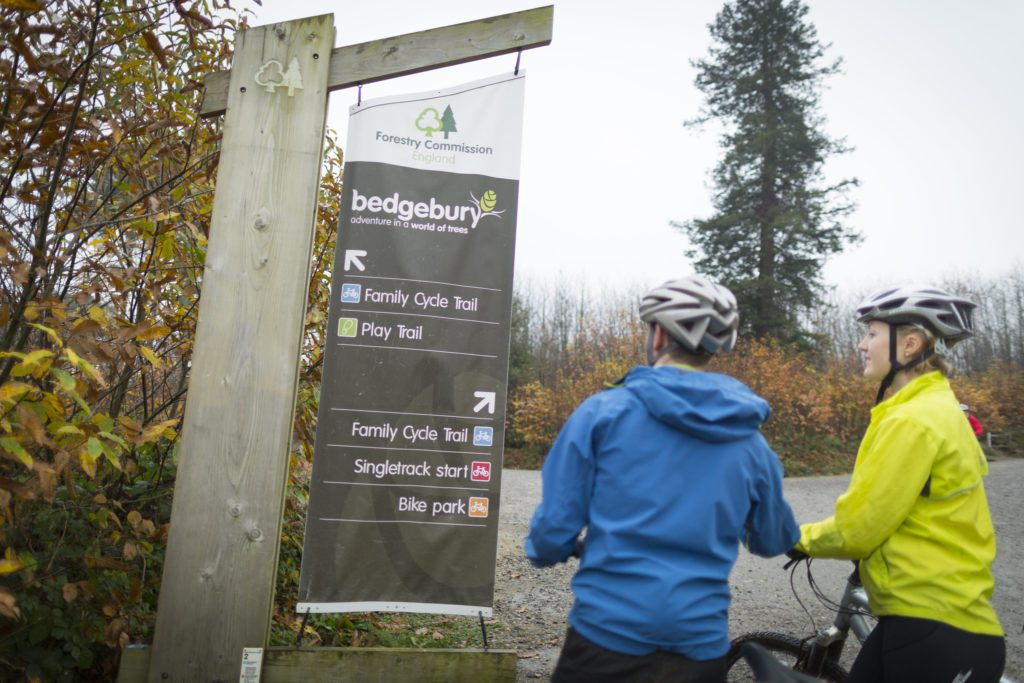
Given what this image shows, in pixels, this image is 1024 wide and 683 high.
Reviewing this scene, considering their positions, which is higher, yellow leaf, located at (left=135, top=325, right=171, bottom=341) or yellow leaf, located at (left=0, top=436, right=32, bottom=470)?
yellow leaf, located at (left=135, top=325, right=171, bottom=341)

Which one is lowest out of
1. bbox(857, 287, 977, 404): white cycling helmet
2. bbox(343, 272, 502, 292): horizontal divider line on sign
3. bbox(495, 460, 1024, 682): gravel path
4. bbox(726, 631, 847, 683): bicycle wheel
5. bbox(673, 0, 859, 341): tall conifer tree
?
bbox(495, 460, 1024, 682): gravel path

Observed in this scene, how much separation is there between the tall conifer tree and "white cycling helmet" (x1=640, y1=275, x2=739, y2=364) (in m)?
21.4

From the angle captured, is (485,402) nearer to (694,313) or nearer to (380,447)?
(380,447)

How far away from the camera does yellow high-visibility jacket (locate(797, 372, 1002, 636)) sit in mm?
2219

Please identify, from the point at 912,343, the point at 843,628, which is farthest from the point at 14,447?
the point at 843,628

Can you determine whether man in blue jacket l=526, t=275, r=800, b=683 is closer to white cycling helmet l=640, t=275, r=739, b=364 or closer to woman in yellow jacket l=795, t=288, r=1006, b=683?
white cycling helmet l=640, t=275, r=739, b=364

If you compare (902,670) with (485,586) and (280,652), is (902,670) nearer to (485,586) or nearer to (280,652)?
(485,586)

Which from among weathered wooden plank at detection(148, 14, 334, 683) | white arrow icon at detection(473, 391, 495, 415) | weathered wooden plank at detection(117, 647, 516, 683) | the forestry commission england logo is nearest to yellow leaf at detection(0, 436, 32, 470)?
weathered wooden plank at detection(148, 14, 334, 683)

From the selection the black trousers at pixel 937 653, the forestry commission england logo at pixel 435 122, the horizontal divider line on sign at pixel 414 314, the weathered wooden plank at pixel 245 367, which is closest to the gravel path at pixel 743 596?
the weathered wooden plank at pixel 245 367

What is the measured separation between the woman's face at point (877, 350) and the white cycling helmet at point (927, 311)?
3cm

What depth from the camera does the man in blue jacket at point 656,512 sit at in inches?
75.2

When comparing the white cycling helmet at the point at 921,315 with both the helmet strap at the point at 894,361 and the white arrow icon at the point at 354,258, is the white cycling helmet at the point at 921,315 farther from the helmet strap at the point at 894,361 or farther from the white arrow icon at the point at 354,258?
the white arrow icon at the point at 354,258

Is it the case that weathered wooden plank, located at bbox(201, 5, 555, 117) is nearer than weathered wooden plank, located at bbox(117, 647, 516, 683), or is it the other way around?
weathered wooden plank, located at bbox(117, 647, 516, 683)

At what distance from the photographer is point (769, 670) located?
2.13 m
